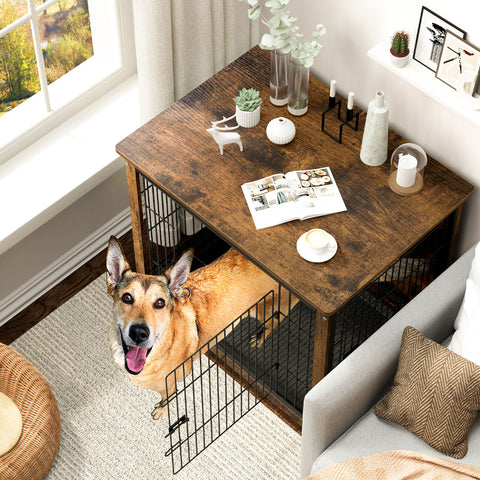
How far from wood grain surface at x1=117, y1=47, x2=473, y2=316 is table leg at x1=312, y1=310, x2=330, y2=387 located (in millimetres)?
57

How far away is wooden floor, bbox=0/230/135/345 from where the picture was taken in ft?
9.93

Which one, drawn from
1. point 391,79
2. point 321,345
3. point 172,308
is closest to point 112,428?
point 172,308

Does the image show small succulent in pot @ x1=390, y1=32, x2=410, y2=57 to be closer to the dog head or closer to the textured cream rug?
the dog head

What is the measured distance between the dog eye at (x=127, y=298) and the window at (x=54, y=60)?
610 mm

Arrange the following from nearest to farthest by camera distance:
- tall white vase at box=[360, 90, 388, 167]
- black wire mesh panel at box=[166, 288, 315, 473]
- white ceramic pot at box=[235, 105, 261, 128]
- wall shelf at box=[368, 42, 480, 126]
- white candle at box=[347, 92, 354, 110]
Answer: wall shelf at box=[368, 42, 480, 126] → tall white vase at box=[360, 90, 388, 167] → white candle at box=[347, 92, 354, 110] → white ceramic pot at box=[235, 105, 261, 128] → black wire mesh panel at box=[166, 288, 315, 473]

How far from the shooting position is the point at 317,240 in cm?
233

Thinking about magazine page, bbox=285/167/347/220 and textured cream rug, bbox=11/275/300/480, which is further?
textured cream rug, bbox=11/275/300/480

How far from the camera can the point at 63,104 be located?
118 inches

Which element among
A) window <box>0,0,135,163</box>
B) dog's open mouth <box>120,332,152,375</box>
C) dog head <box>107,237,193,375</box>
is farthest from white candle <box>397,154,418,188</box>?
window <box>0,0,135,163</box>

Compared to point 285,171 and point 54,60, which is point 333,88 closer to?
point 285,171

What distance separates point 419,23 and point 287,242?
0.68 m

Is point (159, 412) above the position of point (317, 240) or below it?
below

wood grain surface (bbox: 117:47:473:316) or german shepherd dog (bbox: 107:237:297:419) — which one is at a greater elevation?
wood grain surface (bbox: 117:47:473:316)

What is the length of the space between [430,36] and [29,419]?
60.8 inches
